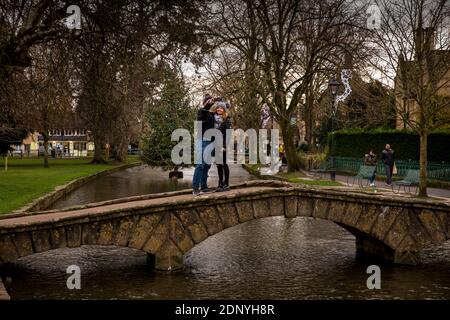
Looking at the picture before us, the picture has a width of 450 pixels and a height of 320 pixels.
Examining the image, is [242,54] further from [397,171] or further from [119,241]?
[119,241]

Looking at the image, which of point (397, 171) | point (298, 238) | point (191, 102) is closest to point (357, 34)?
point (397, 171)

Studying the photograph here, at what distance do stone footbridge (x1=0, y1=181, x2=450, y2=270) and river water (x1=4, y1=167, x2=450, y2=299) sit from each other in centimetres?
61

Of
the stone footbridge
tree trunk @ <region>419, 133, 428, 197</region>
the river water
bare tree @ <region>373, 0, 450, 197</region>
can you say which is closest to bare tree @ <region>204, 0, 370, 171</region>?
bare tree @ <region>373, 0, 450, 197</region>

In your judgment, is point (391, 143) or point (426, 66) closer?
point (426, 66)

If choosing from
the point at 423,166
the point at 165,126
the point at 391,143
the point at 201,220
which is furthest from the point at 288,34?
the point at 201,220

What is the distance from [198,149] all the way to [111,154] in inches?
2609

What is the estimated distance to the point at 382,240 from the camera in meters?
13.1

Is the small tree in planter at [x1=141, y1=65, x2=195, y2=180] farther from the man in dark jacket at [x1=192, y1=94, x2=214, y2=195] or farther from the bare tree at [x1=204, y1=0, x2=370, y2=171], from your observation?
the man in dark jacket at [x1=192, y1=94, x2=214, y2=195]

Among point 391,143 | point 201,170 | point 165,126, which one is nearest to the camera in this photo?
point 201,170

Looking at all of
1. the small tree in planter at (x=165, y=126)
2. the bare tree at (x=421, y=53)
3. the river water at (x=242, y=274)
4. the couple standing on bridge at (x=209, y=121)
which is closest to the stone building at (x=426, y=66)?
the bare tree at (x=421, y=53)

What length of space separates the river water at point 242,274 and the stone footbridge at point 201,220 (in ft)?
2.01

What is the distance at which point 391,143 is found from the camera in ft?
118

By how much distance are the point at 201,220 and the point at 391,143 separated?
2572 cm

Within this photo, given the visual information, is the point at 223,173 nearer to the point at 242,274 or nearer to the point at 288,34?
the point at 242,274
